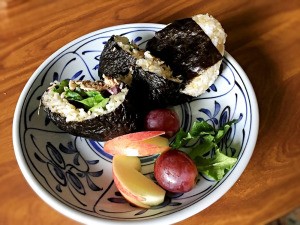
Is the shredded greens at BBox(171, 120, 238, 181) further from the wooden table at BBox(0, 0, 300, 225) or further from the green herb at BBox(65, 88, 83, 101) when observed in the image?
the green herb at BBox(65, 88, 83, 101)

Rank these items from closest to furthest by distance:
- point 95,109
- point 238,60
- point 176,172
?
point 176,172 → point 95,109 → point 238,60

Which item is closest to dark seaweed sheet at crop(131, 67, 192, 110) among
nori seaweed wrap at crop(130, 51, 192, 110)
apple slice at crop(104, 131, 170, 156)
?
nori seaweed wrap at crop(130, 51, 192, 110)

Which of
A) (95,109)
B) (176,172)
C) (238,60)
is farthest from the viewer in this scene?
(238,60)

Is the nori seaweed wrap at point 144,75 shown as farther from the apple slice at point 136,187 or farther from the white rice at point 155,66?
the apple slice at point 136,187

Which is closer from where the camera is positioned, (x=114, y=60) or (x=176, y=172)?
(x=176, y=172)

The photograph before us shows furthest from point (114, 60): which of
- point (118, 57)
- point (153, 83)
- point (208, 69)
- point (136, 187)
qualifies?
point (136, 187)

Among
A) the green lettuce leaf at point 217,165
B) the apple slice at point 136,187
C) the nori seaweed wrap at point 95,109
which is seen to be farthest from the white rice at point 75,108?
the green lettuce leaf at point 217,165

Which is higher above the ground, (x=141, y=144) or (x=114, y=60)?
(x=114, y=60)

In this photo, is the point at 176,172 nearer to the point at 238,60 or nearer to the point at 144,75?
the point at 144,75
